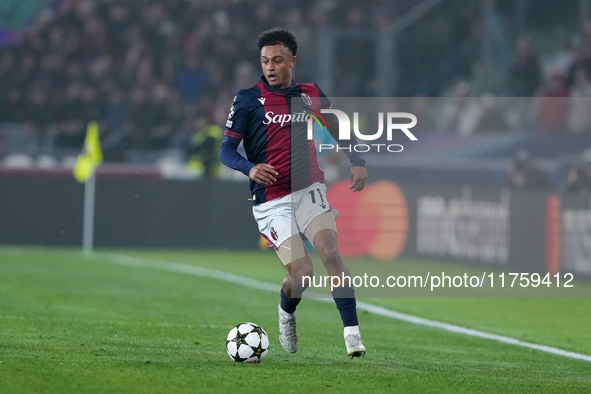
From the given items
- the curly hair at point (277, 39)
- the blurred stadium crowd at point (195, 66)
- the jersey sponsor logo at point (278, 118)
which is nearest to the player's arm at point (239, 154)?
the jersey sponsor logo at point (278, 118)

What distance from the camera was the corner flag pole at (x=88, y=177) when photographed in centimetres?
1734

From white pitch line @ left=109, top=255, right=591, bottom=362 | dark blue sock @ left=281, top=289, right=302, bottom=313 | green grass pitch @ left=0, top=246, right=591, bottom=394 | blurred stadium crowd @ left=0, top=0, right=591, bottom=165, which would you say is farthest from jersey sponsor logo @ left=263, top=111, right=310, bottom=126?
blurred stadium crowd @ left=0, top=0, right=591, bottom=165

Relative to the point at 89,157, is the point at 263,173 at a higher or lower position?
lower

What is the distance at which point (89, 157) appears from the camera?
57.1 feet

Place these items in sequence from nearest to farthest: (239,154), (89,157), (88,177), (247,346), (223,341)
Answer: (247,346)
(239,154)
(223,341)
(89,157)
(88,177)

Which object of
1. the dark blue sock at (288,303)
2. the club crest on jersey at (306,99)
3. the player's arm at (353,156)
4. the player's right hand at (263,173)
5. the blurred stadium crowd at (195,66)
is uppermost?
the blurred stadium crowd at (195,66)

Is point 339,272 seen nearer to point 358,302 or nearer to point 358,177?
point 358,177

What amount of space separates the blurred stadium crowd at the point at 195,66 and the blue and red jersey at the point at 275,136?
938 cm

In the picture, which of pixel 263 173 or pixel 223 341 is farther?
pixel 223 341

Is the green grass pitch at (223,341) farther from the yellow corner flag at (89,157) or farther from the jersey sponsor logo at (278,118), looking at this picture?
the yellow corner flag at (89,157)

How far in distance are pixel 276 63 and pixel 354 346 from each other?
1824 millimetres

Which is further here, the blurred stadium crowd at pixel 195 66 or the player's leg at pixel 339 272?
the blurred stadium crowd at pixel 195 66

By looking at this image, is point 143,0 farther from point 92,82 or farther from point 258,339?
point 258,339

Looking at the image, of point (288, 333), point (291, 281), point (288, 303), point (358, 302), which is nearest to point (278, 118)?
point (291, 281)
